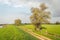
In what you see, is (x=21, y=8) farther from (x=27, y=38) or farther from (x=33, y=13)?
(x=27, y=38)

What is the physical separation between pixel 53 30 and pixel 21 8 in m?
0.99

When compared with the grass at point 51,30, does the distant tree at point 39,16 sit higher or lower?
higher

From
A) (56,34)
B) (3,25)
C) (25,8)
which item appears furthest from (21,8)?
(56,34)

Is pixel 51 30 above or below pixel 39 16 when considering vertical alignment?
below

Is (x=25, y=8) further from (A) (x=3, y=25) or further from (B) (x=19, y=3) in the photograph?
(A) (x=3, y=25)

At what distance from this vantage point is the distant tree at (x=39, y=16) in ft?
23.1

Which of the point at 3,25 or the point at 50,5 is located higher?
the point at 50,5

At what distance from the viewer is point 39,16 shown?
714cm

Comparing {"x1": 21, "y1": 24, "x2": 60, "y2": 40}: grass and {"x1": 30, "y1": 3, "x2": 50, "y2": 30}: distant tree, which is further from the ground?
{"x1": 30, "y1": 3, "x2": 50, "y2": 30}: distant tree

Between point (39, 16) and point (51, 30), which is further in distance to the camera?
point (39, 16)

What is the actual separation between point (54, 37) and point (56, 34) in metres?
0.15

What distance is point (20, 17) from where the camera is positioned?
702cm

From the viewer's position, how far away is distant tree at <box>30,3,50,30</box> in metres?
7.03

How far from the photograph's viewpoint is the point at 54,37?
23.3 ft
